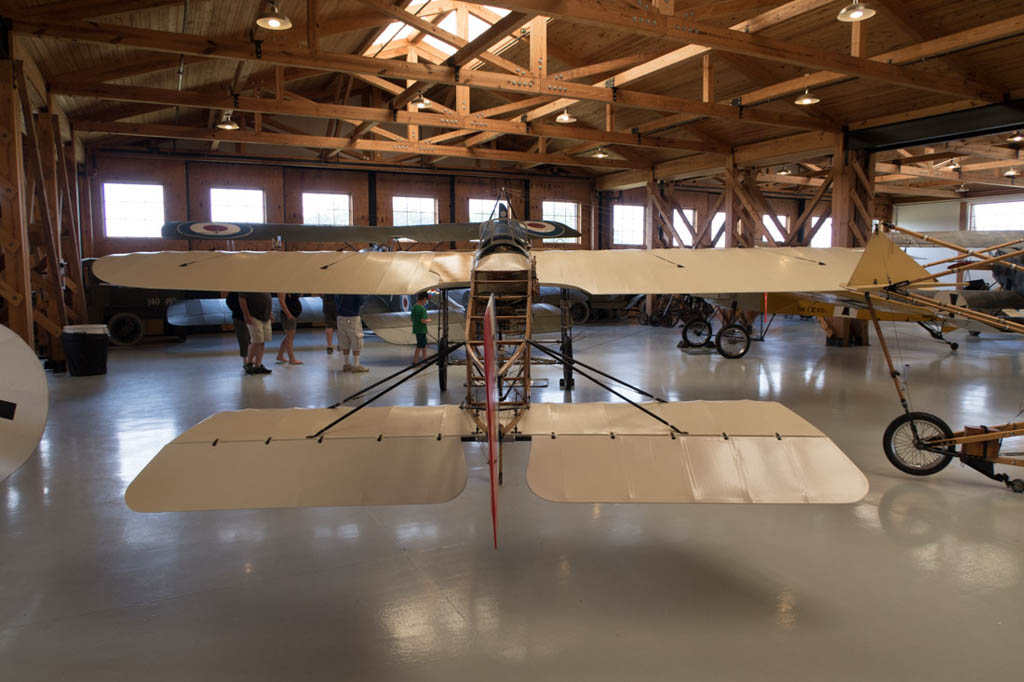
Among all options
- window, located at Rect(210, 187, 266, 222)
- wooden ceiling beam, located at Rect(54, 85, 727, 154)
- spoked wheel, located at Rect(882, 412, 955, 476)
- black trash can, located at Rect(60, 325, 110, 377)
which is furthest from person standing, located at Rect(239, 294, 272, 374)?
window, located at Rect(210, 187, 266, 222)

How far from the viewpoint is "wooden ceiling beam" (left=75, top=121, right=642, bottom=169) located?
40.0 ft

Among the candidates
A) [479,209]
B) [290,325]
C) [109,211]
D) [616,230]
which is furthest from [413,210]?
[290,325]

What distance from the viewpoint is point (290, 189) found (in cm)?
1716

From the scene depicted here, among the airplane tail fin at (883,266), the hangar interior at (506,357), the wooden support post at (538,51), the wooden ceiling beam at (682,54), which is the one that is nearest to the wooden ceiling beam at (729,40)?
the hangar interior at (506,357)

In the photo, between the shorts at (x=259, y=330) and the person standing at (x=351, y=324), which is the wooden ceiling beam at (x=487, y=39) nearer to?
the person standing at (x=351, y=324)

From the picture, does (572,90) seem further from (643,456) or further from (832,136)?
(643,456)

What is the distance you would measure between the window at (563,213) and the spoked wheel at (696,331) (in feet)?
29.5

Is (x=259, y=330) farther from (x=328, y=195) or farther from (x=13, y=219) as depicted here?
(x=328, y=195)

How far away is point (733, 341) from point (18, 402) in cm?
995

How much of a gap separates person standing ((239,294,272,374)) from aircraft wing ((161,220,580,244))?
2222mm

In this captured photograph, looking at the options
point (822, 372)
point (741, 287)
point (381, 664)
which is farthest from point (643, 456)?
point (822, 372)

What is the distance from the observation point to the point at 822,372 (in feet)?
29.2

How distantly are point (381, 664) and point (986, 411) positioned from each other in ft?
22.3

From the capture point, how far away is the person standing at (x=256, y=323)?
8.39 m
